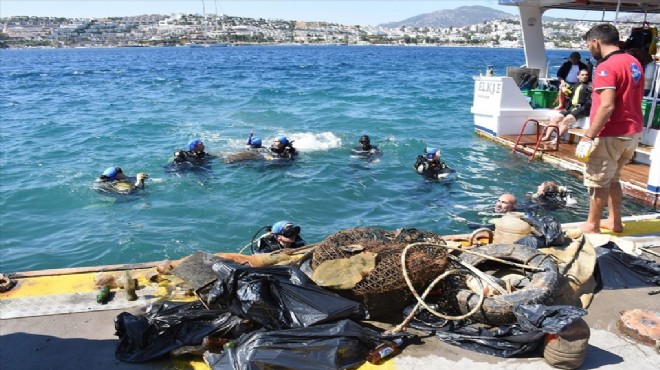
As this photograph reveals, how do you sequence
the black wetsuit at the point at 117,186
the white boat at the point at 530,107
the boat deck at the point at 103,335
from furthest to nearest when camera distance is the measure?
the white boat at the point at 530,107 < the black wetsuit at the point at 117,186 < the boat deck at the point at 103,335

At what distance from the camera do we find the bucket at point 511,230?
17.2 feet

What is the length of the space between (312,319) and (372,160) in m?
10.6

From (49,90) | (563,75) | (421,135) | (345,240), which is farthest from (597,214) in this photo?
(49,90)

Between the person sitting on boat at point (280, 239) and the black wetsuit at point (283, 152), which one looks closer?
the person sitting on boat at point (280, 239)

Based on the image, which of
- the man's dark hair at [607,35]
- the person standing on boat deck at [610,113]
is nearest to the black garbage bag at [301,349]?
the person standing on boat deck at [610,113]

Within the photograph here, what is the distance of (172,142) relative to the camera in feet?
57.6

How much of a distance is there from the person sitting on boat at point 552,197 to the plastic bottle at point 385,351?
661 cm

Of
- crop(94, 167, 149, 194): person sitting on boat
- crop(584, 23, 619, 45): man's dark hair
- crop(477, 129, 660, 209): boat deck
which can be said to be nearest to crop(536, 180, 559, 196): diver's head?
crop(477, 129, 660, 209): boat deck

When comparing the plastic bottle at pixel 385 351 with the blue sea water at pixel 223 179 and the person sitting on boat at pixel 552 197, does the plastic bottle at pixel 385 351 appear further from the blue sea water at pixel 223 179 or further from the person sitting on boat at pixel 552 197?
the person sitting on boat at pixel 552 197

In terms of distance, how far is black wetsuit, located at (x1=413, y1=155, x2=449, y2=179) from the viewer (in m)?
11.8

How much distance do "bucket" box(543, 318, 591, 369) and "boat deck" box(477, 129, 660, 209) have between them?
7.15 meters

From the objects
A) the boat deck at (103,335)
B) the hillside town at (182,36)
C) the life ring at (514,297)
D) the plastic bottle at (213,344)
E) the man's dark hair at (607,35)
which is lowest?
the boat deck at (103,335)

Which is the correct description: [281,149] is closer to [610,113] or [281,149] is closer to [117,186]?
[117,186]

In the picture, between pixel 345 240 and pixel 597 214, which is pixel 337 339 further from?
pixel 597 214
